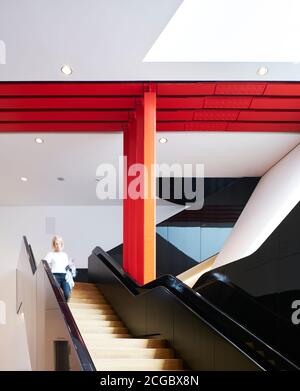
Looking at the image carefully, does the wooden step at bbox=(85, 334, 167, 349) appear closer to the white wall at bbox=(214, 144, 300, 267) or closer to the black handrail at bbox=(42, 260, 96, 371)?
the black handrail at bbox=(42, 260, 96, 371)

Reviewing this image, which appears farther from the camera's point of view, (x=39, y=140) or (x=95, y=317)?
(x=39, y=140)

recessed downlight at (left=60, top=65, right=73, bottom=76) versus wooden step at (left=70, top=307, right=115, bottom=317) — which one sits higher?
recessed downlight at (left=60, top=65, right=73, bottom=76)

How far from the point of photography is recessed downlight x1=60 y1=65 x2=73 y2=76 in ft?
29.9

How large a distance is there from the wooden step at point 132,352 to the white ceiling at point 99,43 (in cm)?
420

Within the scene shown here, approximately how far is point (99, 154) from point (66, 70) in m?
4.30

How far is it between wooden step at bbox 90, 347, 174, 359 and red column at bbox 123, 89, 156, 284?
245 centimetres

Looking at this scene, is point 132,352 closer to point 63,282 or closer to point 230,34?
point 63,282

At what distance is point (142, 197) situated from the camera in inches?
380

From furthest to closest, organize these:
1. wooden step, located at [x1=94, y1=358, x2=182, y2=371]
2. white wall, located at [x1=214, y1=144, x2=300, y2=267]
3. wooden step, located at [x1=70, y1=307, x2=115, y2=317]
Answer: white wall, located at [x1=214, y1=144, x2=300, y2=267] < wooden step, located at [x1=70, y1=307, x2=115, y2=317] < wooden step, located at [x1=94, y1=358, x2=182, y2=371]

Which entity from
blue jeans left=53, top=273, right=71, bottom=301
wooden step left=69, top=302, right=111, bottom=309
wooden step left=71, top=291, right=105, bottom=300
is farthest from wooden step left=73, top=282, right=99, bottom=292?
blue jeans left=53, top=273, right=71, bottom=301

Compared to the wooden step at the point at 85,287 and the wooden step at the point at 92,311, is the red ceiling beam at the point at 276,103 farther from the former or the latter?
the wooden step at the point at 85,287

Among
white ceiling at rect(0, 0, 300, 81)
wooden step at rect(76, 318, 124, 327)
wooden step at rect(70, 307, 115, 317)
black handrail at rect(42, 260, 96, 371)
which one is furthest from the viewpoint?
wooden step at rect(70, 307, 115, 317)

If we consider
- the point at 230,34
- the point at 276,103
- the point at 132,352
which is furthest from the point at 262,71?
the point at 132,352
